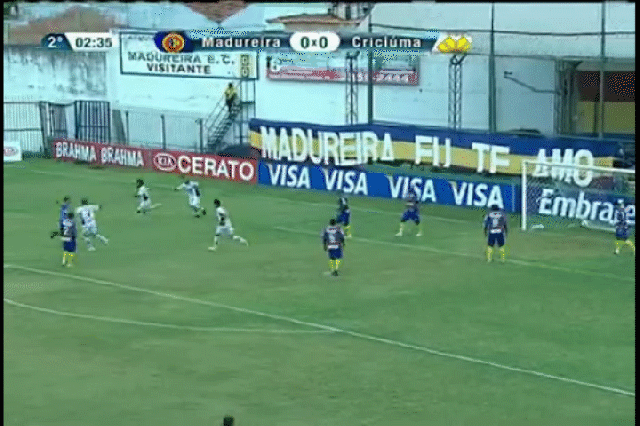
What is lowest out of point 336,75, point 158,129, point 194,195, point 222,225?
point 222,225

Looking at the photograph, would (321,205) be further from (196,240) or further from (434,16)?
(434,16)

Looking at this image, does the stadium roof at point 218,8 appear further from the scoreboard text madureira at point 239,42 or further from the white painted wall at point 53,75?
the scoreboard text madureira at point 239,42

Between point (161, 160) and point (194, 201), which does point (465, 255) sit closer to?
point (194, 201)

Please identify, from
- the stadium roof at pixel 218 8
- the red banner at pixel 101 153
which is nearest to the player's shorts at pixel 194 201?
the red banner at pixel 101 153

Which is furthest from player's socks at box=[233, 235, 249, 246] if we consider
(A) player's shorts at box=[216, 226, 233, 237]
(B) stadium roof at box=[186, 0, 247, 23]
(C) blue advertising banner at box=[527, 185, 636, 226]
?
(B) stadium roof at box=[186, 0, 247, 23]

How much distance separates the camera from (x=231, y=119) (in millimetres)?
62031

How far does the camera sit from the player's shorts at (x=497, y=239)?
118ft

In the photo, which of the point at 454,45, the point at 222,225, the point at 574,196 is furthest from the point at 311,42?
the point at 222,225

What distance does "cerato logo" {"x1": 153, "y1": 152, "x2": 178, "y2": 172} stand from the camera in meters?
59.1

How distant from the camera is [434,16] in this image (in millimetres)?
58500

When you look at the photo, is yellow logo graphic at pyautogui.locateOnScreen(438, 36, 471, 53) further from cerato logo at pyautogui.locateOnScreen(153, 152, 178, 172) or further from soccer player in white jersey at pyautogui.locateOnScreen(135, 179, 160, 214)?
cerato logo at pyautogui.locateOnScreen(153, 152, 178, 172)

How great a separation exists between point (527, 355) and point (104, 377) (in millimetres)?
7981

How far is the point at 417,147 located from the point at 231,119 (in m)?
14.2

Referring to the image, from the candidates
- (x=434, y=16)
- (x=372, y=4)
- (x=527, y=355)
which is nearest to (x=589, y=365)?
(x=527, y=355)
